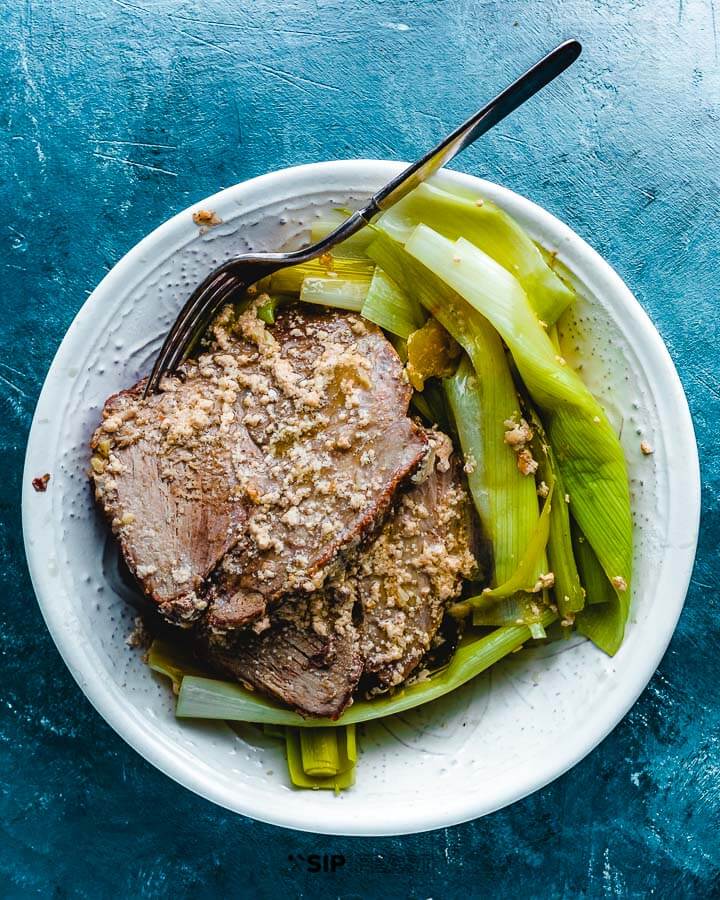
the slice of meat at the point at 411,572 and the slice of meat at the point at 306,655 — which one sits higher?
the slice of meat at the point at 411,572

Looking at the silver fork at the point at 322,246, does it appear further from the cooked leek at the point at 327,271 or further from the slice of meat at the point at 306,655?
the slice of meat at the point at 306,655

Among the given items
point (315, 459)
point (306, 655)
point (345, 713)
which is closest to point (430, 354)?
point (315, 459)

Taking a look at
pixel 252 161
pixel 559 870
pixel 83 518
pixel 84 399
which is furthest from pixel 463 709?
pixel 252 161

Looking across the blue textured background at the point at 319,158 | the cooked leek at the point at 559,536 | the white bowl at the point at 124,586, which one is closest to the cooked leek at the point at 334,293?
the white bowl at the point at 124,586

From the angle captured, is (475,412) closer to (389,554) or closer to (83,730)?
(389,554)

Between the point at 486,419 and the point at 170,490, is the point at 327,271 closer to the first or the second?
the point at 486,419
